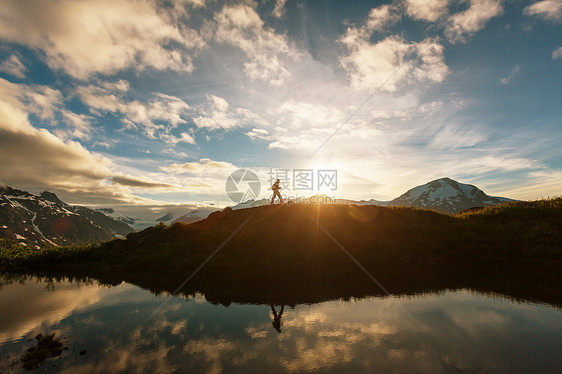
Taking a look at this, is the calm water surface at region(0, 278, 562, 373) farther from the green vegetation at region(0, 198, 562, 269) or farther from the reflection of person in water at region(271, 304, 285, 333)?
the green vegetation at region(0, 198, 562, 269)

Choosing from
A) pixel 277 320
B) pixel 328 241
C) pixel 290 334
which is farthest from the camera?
pixel 328 241

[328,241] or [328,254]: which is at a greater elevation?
[328,241]

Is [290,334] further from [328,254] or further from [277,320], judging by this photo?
[328,254]

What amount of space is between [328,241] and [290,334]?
67.1ft

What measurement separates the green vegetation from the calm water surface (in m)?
11.4

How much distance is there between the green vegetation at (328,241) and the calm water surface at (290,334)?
11380 millimetres

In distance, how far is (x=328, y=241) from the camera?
30469mm

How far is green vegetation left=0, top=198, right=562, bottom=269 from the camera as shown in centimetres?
2625

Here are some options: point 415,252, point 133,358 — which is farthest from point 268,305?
point 415,252

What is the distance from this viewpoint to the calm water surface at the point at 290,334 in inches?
337

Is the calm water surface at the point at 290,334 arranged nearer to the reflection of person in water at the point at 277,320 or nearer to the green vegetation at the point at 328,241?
the reflection of person in water at the point at 277,320

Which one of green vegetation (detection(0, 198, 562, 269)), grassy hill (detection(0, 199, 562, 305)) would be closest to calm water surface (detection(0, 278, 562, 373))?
grassy hill (detection(0, 199, 562, 305))

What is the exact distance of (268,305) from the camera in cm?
1419

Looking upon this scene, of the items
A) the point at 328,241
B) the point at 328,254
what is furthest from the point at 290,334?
the point at 328,241
